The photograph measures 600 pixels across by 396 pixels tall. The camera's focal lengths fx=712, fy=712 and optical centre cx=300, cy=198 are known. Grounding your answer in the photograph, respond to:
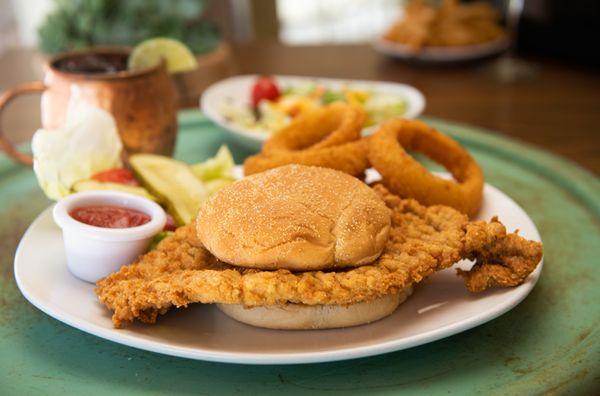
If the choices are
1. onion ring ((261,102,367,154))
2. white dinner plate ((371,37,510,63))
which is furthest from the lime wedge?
white dinner plate ((371,37,510,63))

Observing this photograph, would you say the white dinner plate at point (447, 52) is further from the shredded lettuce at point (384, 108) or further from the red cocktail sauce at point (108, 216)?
the red cocktail sauce at point (108, 216)

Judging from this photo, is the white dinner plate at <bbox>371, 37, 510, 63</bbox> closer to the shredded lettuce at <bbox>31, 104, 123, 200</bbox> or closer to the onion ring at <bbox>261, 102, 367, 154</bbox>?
the onion ring at <bbox>261, 102, 367, 154</bbox>

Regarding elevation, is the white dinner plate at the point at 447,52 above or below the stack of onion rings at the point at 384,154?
below

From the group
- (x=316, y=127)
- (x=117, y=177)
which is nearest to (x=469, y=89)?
(x=316, y=127)

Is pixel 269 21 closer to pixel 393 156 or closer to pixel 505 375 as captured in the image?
pixel 393 156

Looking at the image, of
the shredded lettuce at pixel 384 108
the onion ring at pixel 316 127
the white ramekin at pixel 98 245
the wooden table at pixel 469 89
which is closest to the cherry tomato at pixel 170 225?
the white ramekin at pixel 98 245

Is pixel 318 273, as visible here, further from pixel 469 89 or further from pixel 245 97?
pixel 469 89
